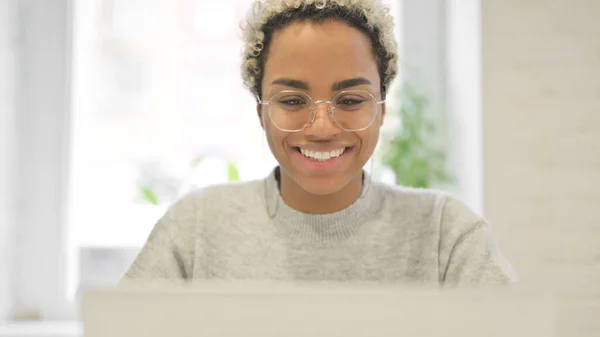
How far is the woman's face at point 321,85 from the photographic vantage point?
2.84 feet

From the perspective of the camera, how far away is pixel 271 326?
0.38 metres

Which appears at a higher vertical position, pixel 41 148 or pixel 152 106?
pixel 152 106

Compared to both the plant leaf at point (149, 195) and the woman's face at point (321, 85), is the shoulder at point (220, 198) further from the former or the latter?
the plant leaf at point (149, 195)

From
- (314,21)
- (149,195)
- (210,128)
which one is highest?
(314,21)

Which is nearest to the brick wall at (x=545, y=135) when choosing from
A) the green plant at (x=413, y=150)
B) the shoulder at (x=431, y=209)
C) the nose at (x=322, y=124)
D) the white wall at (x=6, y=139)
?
the green plant at (x=413, y=150)

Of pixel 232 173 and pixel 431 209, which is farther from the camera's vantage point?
pixel 232 173

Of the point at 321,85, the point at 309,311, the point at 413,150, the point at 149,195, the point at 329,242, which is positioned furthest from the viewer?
the point at 149,195

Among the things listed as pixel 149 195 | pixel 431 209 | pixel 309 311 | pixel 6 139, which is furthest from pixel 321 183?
pixel 6 139

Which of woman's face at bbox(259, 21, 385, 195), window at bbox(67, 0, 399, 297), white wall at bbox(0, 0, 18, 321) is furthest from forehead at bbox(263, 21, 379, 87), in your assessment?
white wall at bbox(0, 0, 18, 321)

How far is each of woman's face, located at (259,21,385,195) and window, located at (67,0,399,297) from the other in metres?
1.23

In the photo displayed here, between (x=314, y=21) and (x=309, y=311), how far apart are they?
0.60 meters

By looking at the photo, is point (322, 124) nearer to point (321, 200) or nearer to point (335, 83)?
point (335, 83)

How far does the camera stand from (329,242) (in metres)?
1.02

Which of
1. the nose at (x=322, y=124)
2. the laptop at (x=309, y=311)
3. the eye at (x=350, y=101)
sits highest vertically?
the eye at (x=350, y=101)
